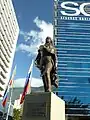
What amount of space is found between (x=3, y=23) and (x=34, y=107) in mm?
78761

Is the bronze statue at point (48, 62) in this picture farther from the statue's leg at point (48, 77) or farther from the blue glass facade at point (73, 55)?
the blue glass facade at point (73, 55)

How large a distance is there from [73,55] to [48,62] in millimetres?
131344

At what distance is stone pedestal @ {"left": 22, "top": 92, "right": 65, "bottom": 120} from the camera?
10.5 meters

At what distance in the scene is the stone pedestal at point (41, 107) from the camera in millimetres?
10492

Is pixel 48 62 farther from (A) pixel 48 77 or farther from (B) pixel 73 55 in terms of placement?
(B) pixel 73 55

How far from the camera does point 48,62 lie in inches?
464

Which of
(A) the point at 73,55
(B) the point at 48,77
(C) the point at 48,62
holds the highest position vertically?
(A) the point at 73,55

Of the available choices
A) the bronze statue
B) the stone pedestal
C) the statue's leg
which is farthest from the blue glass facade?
the stone pedestal

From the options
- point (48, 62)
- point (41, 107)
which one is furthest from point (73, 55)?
point (41, 107)

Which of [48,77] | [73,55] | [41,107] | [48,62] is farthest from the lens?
[73,55]

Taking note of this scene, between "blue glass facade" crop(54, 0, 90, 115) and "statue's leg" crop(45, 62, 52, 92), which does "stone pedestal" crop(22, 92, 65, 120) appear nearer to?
"statue's leg" crop(45, 62, 52, 92)

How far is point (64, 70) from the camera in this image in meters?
Result: 138

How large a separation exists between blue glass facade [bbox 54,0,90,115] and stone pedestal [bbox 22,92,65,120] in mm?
116479

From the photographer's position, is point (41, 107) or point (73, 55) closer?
point (41, 107)
